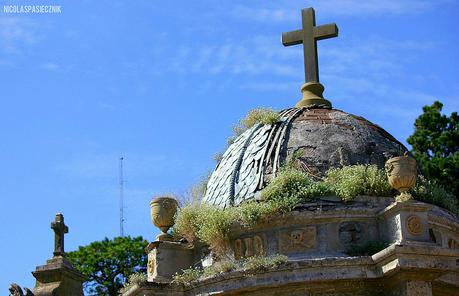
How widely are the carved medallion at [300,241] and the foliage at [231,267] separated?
31 centimetres

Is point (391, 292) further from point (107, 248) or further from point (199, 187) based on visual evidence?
point (107, 248)

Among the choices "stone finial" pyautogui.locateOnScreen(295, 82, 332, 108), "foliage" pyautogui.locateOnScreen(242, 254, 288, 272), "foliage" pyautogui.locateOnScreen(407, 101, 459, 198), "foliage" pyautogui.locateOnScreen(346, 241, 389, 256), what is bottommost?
"foliage" pyautogui.locateOnScreen(242, 254, 288, 272)

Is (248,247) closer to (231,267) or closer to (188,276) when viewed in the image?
(231,267)

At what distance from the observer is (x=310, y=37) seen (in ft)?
55.9

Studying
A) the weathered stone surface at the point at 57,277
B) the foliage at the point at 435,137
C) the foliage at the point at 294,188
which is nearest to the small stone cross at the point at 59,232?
the weathered stone surface at the point at 57,277

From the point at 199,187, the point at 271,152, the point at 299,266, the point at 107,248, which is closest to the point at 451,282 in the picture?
the point at 299,266

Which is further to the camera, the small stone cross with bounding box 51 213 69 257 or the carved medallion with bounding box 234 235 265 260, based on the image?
the small stone cross with bounding box 51 213 69 257

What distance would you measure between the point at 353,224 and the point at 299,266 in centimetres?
118

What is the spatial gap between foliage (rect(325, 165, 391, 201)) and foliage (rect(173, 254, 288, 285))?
1370mm

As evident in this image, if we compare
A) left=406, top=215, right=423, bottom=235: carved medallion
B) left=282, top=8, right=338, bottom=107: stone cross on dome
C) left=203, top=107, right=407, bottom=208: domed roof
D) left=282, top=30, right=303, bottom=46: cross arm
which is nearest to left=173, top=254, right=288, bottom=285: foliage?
left=203, top=107, right=407, bottom=208: domed roof

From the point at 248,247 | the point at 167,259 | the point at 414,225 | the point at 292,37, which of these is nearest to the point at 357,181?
the point at 414,225

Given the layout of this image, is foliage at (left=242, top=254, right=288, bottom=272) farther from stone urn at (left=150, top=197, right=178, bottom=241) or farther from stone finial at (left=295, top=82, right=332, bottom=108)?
stone finial at (left=295, top=82, right=332, bottom=108)

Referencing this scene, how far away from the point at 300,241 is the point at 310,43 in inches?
174

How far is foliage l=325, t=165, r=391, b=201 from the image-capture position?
14125 millimetres
